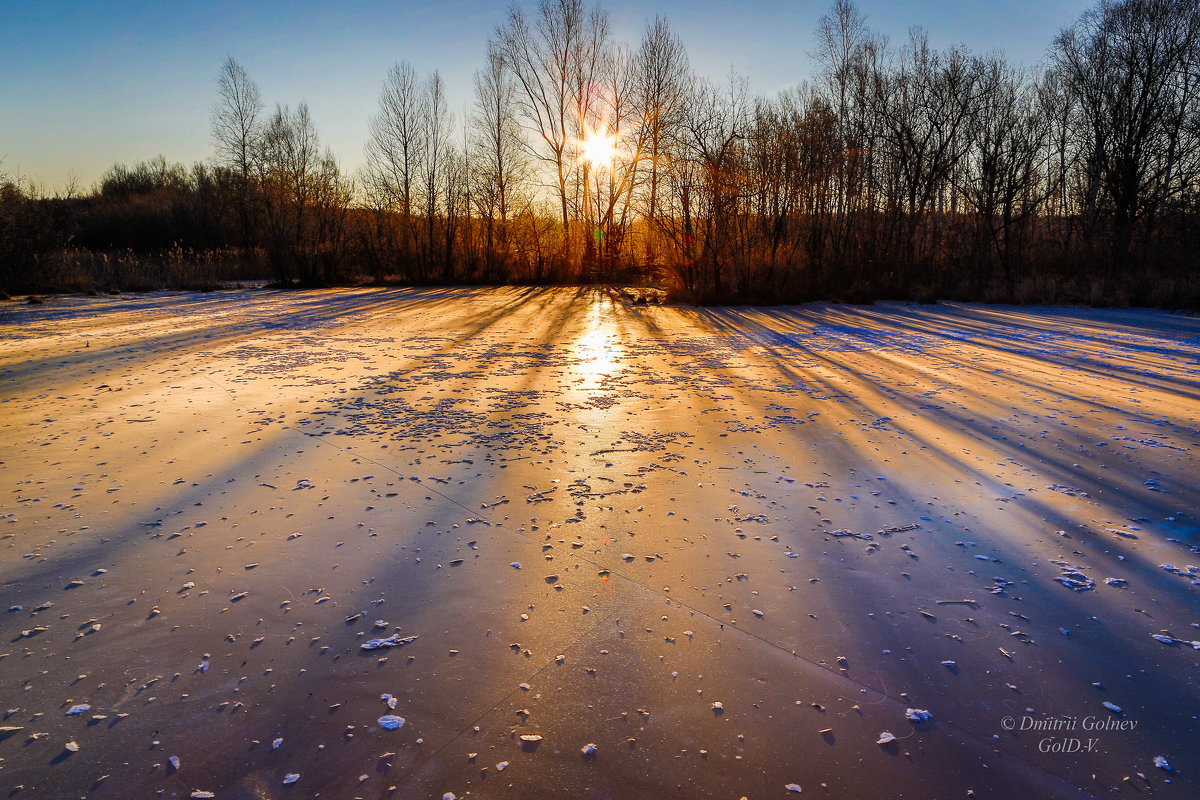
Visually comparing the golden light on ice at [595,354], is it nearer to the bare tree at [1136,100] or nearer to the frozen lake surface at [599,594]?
the frozen lake surface at [599,594]

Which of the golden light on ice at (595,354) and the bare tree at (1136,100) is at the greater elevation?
the bare tree at (1136,100)

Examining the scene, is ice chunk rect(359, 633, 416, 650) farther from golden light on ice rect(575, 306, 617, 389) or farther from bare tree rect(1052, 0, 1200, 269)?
bare tree rect(1052, 0, 1200, 269)

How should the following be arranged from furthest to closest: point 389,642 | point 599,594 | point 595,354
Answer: point 595,354, point 599,594, point 389,642

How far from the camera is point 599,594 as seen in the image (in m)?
2.23

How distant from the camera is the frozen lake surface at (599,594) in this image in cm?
151

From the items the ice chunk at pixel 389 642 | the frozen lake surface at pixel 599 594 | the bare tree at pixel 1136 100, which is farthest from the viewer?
the bare tree at pixel 1136 100

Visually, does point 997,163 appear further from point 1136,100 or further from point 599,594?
point 599,594

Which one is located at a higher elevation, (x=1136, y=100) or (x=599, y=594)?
(x=1136, y=100)

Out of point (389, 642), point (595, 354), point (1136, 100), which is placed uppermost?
point (1136, 100)

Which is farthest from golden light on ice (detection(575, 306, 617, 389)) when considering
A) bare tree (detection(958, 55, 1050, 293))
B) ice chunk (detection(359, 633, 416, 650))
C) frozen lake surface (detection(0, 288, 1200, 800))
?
bare tree (detection(958, 55, 1050, 293))

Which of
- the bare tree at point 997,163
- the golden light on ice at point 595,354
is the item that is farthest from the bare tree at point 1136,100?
the golden light on ice at point 595,354

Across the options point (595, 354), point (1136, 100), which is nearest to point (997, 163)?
point (1136, 100)

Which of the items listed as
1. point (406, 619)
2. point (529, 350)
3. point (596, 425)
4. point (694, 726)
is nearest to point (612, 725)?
point (694, 726)

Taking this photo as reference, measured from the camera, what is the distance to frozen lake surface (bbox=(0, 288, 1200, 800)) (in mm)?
1509
